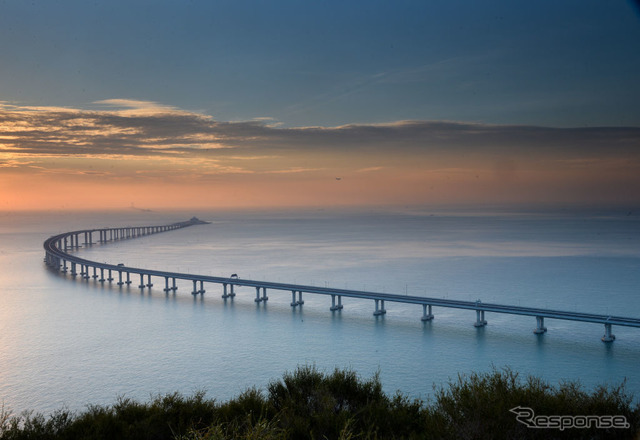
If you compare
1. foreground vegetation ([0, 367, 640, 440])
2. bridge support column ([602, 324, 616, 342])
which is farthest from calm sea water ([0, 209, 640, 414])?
foreground vegetation ([0, 367, 640, 440])

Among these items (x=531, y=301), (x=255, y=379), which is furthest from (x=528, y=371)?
(x=531, y=301)

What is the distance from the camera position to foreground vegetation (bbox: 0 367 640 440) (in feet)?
48.7

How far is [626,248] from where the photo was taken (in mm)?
134375

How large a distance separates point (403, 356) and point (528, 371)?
967 centimetres

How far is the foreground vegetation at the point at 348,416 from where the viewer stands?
1485cm

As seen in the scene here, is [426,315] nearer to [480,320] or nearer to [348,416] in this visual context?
[480,320]

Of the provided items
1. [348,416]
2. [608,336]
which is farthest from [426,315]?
[348,416]

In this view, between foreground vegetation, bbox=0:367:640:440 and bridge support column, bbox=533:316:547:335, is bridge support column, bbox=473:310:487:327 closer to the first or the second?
bridge support column, bbox=533:316:547:335

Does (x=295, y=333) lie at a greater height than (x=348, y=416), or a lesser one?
lesser

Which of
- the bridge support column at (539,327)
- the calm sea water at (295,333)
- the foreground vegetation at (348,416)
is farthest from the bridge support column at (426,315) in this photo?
the foreground vegetation at (348,416)

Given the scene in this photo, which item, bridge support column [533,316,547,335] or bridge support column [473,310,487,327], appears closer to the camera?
bridge support column [533,316,547,335]

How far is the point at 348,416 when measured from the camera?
59.6ft

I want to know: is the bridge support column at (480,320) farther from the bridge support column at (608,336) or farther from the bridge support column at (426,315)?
the bridge support column at (608,336)

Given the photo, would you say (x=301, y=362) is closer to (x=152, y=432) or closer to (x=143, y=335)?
(x=143, y=335)
